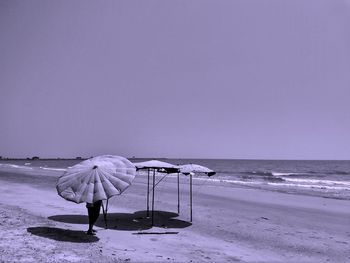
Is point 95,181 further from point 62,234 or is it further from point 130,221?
point 130,221

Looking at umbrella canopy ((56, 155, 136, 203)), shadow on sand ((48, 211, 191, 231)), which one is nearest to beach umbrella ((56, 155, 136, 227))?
umbrella canopy ((56, 155, 136, 203))

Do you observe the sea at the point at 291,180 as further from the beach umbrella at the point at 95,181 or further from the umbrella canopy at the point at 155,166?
the beach umbrella at the point at 95,181

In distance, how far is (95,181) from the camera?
935 centimetres

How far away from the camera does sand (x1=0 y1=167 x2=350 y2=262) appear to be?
825 centimetres

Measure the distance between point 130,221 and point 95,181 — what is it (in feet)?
14.1

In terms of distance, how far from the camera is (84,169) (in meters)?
9.78

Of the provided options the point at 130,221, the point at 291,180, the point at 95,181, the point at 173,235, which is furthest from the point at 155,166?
the point at 291,180

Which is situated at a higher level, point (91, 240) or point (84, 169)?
point (84, 169)

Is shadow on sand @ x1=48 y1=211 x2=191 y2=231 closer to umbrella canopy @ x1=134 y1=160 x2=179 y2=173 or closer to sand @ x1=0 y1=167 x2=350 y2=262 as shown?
sand @ x1=0 y1=167 x2=350 y2=262

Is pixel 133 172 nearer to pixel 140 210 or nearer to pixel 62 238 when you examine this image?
pixel 62 238

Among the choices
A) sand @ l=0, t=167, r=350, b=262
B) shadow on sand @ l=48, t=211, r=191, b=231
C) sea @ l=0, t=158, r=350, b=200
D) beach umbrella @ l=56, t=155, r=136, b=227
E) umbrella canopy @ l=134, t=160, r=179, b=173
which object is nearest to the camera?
sand @ l=0, t=167, r=350, b=262

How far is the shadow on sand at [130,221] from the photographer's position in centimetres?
1195

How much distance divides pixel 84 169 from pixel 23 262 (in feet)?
10.9

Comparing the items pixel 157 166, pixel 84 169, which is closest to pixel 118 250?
pixel 84 169
